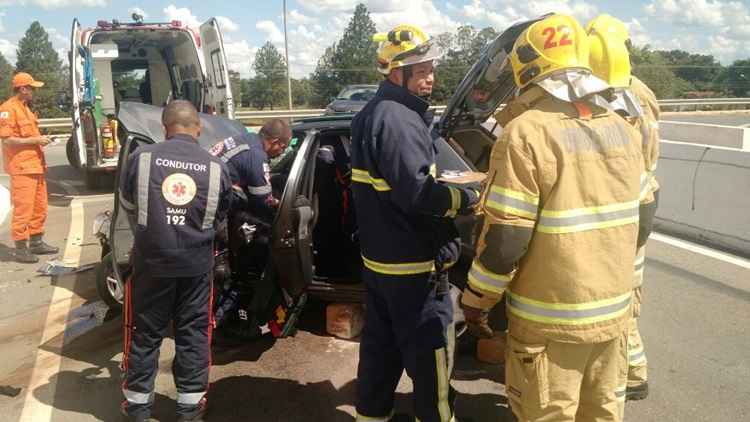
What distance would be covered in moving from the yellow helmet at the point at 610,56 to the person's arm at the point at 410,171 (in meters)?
1.11

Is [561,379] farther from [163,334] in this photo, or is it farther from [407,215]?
[163,334]

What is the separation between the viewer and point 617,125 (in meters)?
2.08

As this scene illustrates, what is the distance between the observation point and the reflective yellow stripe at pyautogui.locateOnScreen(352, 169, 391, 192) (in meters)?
2.43

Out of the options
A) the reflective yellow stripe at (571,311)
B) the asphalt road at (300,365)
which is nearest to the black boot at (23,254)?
the asphalt road at (300,365)

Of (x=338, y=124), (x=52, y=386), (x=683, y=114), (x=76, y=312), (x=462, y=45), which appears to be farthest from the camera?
(x=462, y=45)

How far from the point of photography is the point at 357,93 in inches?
672

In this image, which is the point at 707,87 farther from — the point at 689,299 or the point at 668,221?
the point at 689,299

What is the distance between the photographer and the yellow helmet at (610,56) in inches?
113

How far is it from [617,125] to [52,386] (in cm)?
354

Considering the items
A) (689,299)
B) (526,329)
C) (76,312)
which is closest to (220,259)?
(76,312)

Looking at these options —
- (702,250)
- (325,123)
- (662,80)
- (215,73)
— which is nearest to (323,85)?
(662,80)

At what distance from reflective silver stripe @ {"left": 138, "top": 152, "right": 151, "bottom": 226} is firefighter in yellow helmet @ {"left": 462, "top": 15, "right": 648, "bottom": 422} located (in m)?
1.72

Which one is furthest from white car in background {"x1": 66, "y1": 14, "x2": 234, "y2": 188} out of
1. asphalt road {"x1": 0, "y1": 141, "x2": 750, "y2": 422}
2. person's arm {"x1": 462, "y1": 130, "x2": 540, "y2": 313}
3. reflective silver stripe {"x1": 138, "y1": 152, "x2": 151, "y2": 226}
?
person's arm {"x1": 462, "y1": 130, "x2": 540, "y2": 313}

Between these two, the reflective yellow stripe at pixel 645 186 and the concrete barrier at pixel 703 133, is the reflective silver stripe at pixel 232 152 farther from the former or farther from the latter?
the concrete barrier at pixel 703 133
